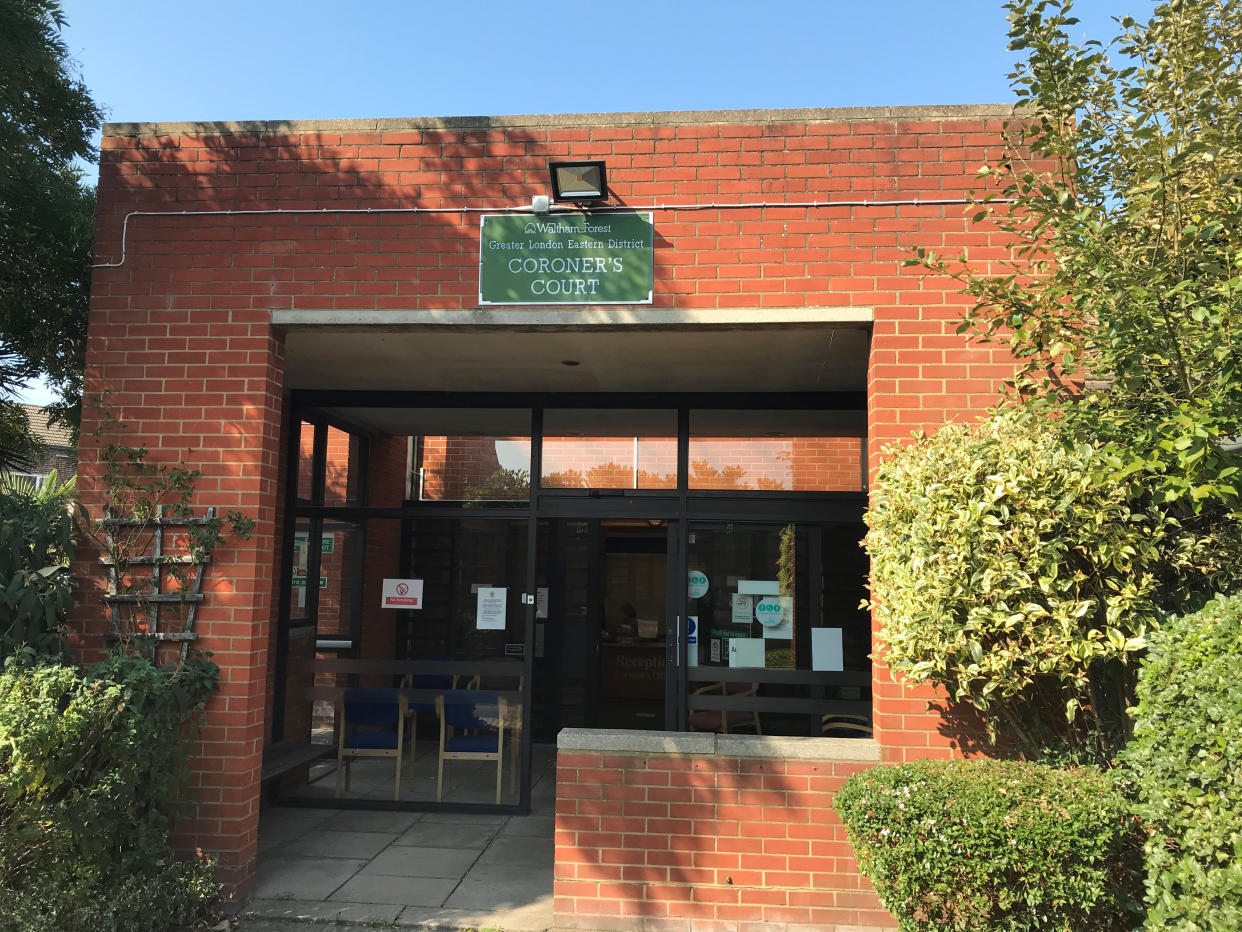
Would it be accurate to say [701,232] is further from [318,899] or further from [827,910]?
[318,899]

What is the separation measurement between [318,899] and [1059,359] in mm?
5054

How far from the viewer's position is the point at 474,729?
6973 mm

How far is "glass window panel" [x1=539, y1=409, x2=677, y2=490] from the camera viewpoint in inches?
263

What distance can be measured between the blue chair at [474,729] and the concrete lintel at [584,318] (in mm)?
3263

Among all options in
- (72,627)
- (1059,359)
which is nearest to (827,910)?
(1059,359)

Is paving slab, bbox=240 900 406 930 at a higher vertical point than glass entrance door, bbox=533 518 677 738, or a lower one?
lower

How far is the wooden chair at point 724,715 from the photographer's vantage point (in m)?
6.16

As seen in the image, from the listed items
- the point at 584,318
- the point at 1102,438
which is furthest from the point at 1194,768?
the point at 584,318

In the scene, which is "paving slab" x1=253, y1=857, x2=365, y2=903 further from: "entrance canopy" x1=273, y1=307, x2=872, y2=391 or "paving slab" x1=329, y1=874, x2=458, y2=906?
"entrance canopy" x1=273, y1=307, x2=872, y2=391

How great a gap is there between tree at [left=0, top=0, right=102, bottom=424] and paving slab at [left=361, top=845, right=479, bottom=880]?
4.55 metres

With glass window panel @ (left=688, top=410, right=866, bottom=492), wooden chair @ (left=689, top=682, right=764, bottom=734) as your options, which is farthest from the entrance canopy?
wooden chair @ (left=689, top=682, right=764, bottom=734)

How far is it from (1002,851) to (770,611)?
2874 millimetres

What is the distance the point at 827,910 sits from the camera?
4.54 metres

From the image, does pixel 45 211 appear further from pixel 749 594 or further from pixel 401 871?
pixel 749 594
